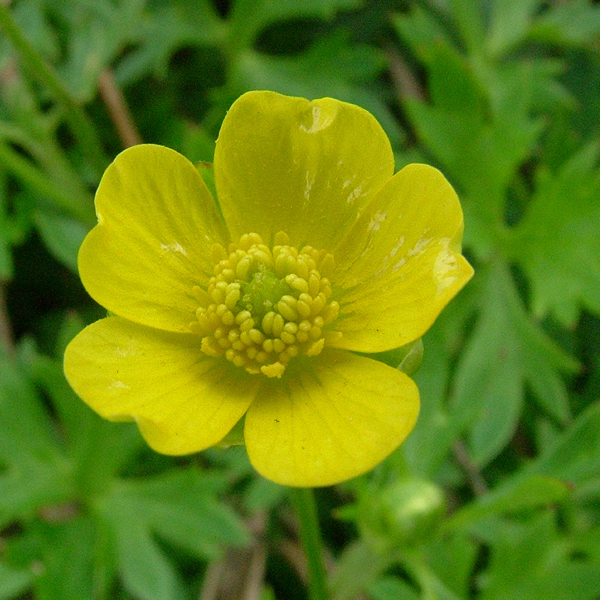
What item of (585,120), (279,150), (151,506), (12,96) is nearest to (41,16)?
(12,96)

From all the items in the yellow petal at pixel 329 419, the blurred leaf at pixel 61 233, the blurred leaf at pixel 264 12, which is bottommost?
the yellow petal at pixel 329 419

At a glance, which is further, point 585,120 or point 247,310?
Answer: point 585,120

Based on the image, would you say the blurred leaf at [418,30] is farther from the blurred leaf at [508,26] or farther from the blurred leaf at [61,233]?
the blurred leaf at [61,233]

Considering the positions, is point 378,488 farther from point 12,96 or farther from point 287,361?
point 12,96

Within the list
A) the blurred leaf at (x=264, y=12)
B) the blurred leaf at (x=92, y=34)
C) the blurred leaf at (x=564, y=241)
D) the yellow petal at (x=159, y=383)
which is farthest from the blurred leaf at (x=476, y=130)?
the yellow petal at (x=159, y=383)

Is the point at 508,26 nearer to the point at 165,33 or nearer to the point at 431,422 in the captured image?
the point at 165,33

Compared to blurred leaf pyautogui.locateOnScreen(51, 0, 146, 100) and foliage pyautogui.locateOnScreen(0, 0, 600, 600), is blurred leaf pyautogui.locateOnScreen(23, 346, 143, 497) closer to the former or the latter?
foliage pyautogui.locateOnScreen(0, 0, 600, 600)
